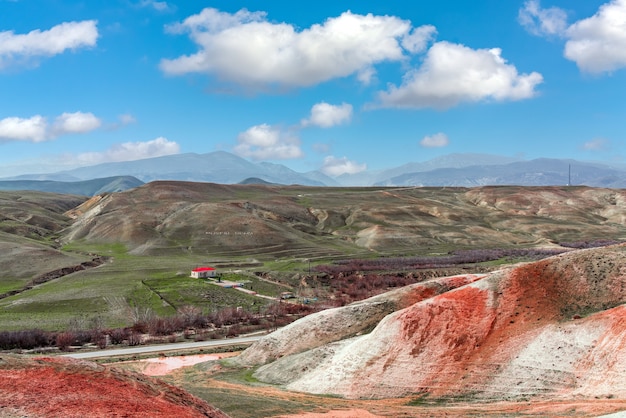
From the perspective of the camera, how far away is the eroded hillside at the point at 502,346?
3412 centimetres

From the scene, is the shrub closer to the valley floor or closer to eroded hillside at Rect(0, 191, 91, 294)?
the valley floor

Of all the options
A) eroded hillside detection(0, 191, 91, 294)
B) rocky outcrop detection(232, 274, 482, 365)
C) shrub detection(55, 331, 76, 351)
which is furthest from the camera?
eroded hillside detection(0, 191, 91, 294)

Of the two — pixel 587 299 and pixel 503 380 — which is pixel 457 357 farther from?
pixel 587 299

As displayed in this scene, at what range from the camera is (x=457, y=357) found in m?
38.8

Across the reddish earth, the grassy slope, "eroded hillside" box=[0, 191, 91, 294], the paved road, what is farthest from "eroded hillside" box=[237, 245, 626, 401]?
"eroded hillside" box=[0, 191, 91, 294]

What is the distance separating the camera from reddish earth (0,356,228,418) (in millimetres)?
21422

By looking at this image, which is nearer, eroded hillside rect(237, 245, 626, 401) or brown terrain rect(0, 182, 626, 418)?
brown terrain rect(0, 182, 626, 418)

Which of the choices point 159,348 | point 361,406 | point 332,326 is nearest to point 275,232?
point 159,348

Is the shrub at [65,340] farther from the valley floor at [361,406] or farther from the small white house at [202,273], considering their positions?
the small white house at [202,273]

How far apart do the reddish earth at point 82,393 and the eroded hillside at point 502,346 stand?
1730 cm

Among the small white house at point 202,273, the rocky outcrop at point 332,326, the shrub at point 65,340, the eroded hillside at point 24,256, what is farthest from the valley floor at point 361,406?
the eroded hillside at point 24,256

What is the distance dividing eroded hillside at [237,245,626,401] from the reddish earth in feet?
56.8

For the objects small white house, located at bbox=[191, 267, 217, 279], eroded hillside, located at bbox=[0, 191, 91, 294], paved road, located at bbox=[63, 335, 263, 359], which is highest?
eroded hillside, located at bbox=[0, 191, 91, 294]

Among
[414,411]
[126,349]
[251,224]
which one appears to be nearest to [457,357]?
[414,411]
